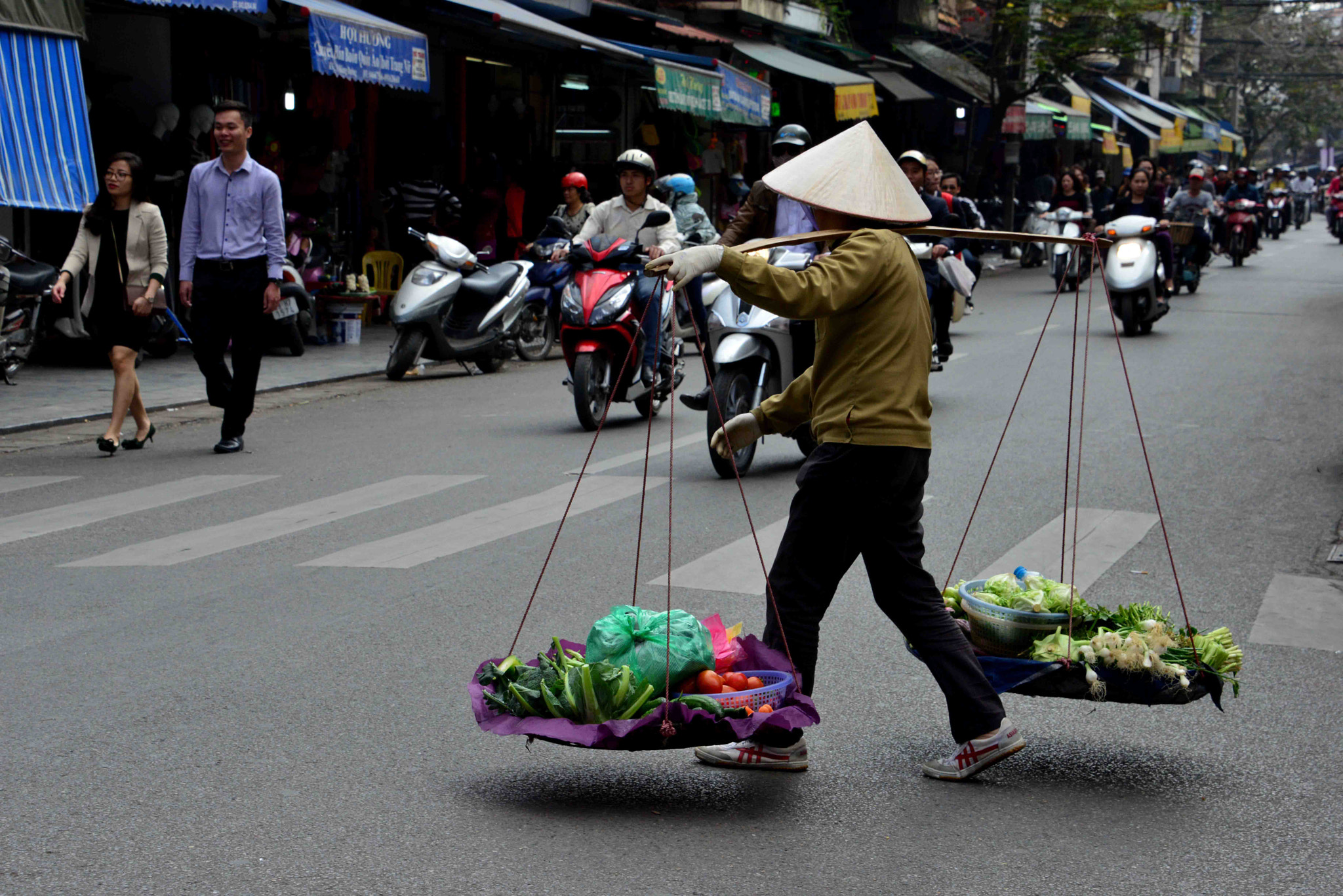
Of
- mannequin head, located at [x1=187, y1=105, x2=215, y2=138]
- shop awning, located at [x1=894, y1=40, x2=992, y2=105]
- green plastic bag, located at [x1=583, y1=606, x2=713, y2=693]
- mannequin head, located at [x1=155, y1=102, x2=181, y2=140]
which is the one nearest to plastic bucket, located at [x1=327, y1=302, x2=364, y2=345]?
mannequin head, located at [x1=187, y1=105, x2=215, y2=138]

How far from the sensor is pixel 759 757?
13.1ft

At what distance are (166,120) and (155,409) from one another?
3739mm

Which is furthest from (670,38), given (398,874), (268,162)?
(398,874)

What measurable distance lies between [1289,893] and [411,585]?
138 inches

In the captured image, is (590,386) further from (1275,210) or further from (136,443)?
(1275,210)

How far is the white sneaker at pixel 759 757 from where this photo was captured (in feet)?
13.1

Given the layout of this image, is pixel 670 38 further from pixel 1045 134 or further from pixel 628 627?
pixel 628 627

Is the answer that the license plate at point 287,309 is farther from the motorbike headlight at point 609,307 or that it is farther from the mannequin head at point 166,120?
the motorbike headlight at point 609,307

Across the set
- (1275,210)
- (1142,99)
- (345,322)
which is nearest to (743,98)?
(345,322)

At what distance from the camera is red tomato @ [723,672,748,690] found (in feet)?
12.8

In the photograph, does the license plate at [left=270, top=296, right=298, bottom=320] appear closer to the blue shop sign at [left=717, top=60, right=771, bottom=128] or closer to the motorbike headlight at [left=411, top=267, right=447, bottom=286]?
the motorbike headlight at [left=411, top=267, right=447, bottom=286]

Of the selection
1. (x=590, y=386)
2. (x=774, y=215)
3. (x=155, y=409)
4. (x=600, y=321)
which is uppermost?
(x=774, y=215)

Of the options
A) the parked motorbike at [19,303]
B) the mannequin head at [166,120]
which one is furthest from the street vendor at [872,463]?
the mannequin head at [166,120]

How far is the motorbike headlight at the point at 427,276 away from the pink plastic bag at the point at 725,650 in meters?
9.20
